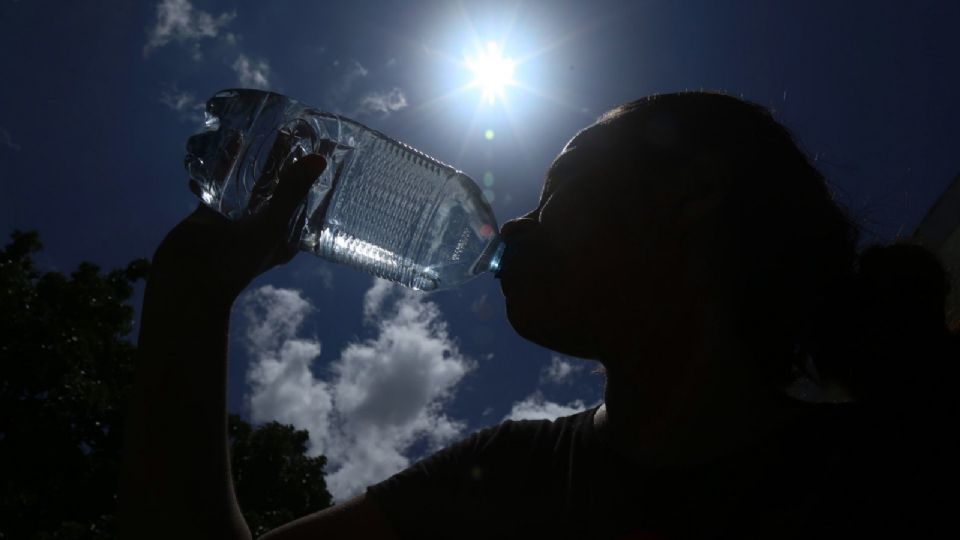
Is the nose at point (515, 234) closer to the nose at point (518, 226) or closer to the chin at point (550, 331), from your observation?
the nose at point (518, 226)

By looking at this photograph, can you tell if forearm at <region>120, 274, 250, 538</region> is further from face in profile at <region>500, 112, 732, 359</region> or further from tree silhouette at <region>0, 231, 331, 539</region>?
tree silhouette at <region>0, 231, 331, 539</region>

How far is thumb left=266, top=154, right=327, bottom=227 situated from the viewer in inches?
63.7

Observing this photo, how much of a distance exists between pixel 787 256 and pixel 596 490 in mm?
904

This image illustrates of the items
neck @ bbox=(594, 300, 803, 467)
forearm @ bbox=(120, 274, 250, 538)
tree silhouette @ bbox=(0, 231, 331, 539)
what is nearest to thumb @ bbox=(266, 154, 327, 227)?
forearm @ bbox=(120, 274, 250, 538)

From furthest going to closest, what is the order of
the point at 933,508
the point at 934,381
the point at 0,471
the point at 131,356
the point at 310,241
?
the point at 131,356
the point at 0,471
the point at 310,241
the point at 934,381
the point at 933,508

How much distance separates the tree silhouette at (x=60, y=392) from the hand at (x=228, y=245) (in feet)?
31.9

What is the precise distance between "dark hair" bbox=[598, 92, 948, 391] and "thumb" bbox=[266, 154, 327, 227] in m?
0.91

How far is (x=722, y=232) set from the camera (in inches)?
64.2

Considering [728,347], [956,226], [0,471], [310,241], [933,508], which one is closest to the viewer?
[933,508]

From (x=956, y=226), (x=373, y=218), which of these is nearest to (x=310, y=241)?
(x=373, y=218)

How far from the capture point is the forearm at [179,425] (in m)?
1.30

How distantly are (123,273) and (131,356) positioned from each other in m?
1.81

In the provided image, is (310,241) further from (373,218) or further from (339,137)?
(339,137)

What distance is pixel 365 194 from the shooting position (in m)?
2.71
